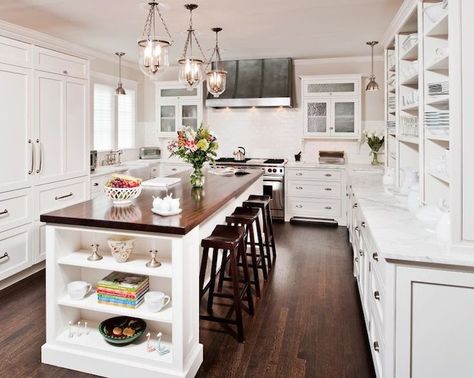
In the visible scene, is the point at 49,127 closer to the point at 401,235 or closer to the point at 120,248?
the point at 120,248

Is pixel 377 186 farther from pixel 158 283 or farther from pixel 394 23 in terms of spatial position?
pixel 158 283

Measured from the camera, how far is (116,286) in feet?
7.41

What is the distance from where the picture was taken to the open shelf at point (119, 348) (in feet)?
7.16

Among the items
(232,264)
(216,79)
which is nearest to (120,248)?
(232,264)

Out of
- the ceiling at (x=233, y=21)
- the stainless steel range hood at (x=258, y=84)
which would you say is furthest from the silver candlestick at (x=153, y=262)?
the stainless steel range hood at (x=258, y=84)

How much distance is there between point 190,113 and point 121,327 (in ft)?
16.3

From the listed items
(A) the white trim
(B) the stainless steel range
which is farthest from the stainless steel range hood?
(B) the stainless steel range

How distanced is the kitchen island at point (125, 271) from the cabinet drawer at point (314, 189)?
11.9 feet

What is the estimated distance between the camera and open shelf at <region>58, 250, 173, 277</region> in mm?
2156

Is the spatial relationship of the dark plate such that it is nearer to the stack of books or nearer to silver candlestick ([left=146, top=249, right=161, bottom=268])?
the stack of books

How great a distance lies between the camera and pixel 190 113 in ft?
22.2

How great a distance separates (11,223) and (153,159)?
3.71m

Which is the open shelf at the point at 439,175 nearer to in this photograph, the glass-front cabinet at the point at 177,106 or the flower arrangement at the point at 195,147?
the flower arrangement at the point at 195,147

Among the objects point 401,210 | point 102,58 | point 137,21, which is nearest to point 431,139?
point 401,210
